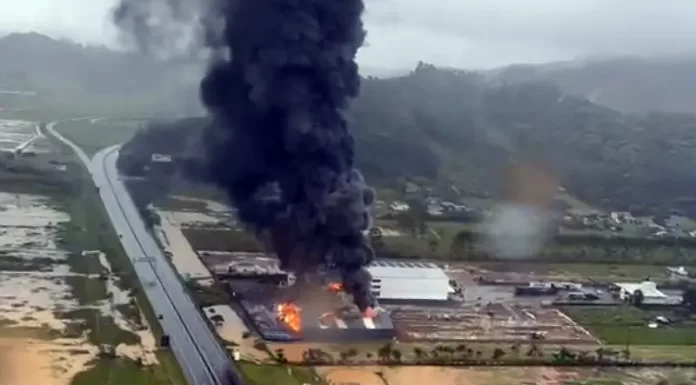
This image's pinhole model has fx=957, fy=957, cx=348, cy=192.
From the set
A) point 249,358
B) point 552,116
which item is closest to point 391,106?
point 552,116

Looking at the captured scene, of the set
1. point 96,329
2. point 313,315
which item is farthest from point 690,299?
point 96,329

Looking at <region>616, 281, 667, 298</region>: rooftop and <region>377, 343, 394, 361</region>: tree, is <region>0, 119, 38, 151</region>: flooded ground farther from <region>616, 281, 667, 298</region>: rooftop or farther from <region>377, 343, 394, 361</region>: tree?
<region>616, 281, 667, 298</region>: rooftop

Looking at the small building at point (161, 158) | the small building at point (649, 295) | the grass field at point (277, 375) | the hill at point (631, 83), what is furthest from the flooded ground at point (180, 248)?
the hill at point (631, 83)

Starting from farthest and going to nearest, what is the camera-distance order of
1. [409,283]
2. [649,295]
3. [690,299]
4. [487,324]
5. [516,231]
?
[516,231], [690,299], [649,295], [409,283], [487,324]

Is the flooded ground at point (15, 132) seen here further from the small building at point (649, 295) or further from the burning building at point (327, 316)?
the small building at point (649, 295)

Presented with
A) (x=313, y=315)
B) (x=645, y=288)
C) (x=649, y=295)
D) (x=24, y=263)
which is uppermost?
(x=24, y=263)

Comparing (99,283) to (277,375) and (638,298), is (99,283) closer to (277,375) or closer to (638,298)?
(277,375)

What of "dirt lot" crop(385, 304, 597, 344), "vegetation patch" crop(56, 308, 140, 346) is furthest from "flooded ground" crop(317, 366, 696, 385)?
"vegetation patch" crop(56, 308, 140, 346)
